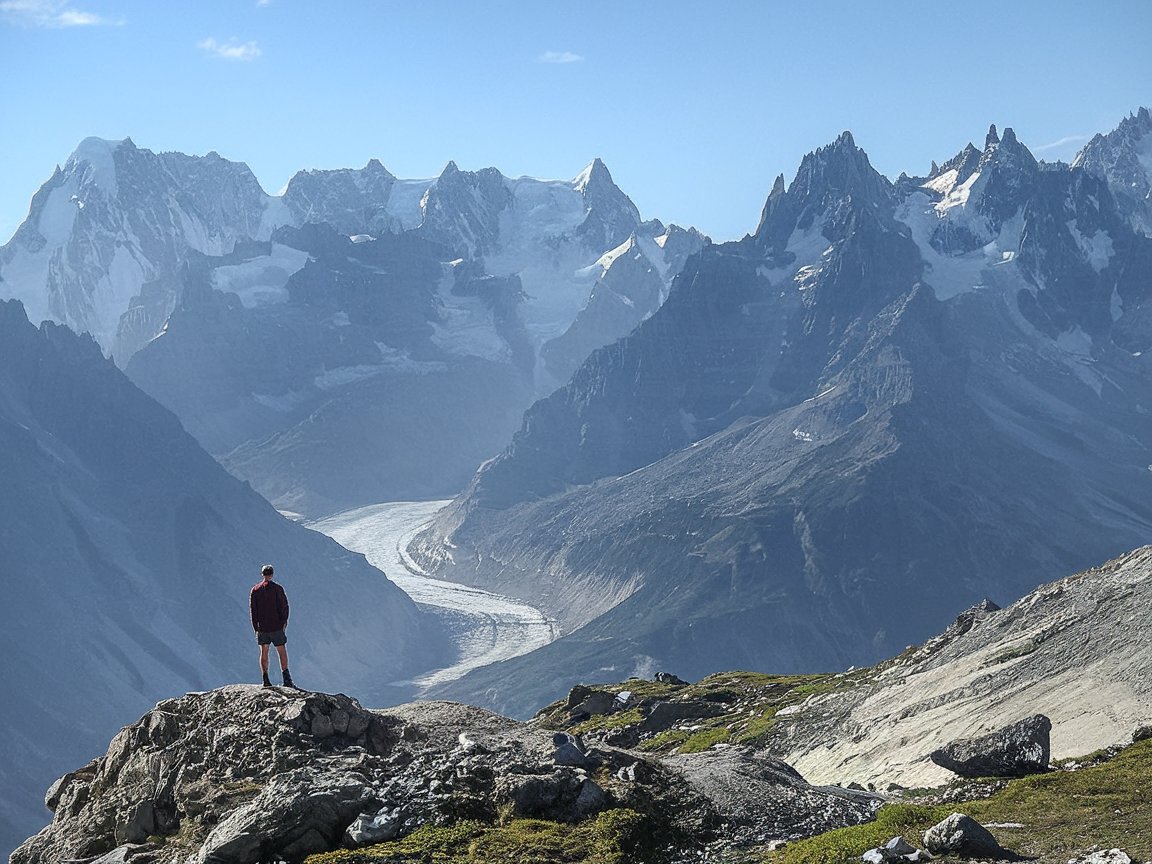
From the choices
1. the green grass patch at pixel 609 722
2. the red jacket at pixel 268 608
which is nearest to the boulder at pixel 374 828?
the red jacket at pixel 268 608

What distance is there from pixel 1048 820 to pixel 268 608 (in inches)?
1167

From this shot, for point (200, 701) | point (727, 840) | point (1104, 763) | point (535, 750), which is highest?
point (200, 701)

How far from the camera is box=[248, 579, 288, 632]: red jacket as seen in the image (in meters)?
53.8

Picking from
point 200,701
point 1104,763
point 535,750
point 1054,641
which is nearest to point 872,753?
point 1054,641

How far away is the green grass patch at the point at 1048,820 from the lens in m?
37.2

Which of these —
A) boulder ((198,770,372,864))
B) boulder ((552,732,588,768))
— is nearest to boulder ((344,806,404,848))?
boulder ((198,770,372,864))

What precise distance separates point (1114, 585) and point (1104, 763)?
28896 mm

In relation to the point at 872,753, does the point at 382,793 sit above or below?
above

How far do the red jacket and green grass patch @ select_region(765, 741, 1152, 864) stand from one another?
76.3 feet

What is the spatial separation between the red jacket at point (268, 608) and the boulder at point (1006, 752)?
27264 millimetres

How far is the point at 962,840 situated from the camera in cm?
3650

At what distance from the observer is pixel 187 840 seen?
4356 cm

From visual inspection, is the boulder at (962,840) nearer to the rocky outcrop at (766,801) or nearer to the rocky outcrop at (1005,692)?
the rocky outcrop at (766,801)

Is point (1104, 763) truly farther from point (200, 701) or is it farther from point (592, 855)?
point (200, 701)
